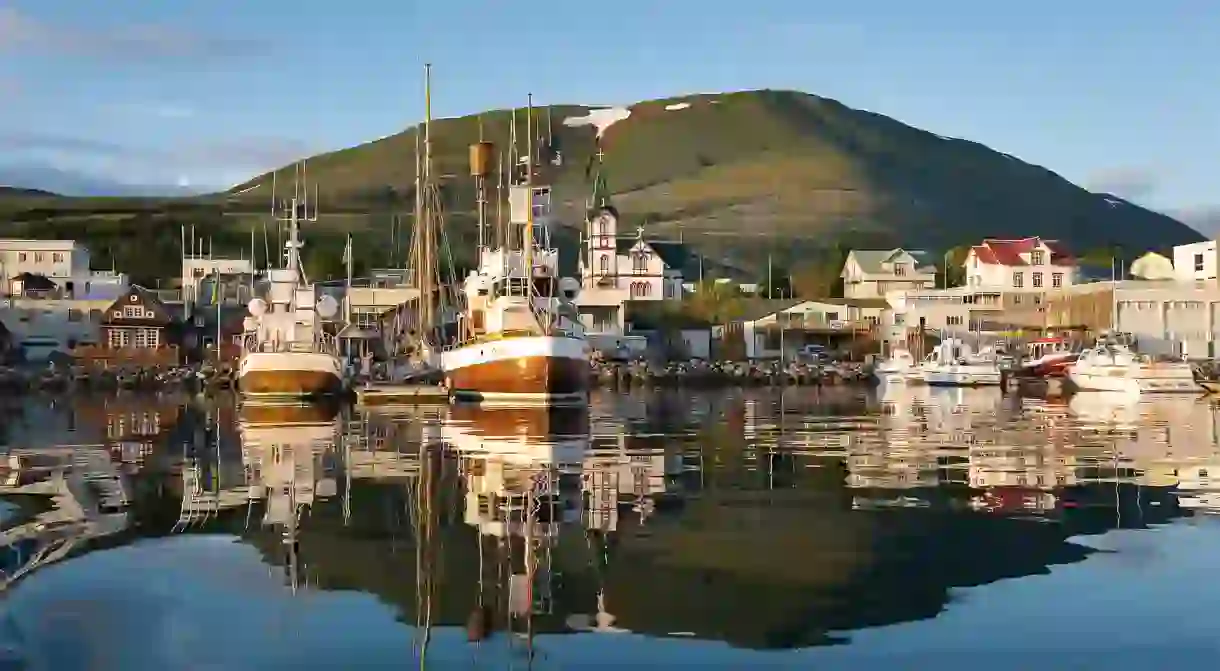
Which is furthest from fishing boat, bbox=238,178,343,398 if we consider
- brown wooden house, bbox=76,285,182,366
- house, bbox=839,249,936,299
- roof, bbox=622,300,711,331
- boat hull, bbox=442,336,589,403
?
house, bbox=839,249,936,299

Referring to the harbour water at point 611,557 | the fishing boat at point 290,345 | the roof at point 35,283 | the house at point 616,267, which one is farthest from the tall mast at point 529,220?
the roof at point 35,283

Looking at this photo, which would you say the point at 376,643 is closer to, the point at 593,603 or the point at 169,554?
the point at 593,603

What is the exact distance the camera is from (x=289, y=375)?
53875mm

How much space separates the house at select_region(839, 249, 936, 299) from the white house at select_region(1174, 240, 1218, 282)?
21.9 metres

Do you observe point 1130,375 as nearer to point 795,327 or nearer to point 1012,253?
point 795,327

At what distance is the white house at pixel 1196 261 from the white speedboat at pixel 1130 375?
31.5m

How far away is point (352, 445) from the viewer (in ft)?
98.3

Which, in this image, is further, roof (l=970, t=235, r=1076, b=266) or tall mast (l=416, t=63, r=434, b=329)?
roof (l=970, t=235, r=1076, b=266)

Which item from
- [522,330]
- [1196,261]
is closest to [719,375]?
[522,330]

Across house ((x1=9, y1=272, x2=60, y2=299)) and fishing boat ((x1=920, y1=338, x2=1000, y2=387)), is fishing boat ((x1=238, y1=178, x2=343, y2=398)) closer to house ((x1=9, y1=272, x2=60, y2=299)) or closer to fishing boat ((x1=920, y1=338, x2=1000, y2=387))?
fishing boat ((x1=920, y1=338, x2=1000, y2=387))

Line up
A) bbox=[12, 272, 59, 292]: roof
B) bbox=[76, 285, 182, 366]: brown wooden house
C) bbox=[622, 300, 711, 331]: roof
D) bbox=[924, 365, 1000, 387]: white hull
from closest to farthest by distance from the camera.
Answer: bbox=[924, 365, 1000, 387]: white hull
bbox=[76, 285, 182, 366]: brown wooden house
bbox=[622, 300, 711, 331]: roof
bbox=[12, 272, 59, 292]: roof

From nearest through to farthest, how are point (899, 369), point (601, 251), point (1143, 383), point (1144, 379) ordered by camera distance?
point (1143, 383), point (1144, 379), point (899, 369), point (601, 251)

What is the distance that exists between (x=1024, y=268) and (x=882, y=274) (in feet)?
61.6

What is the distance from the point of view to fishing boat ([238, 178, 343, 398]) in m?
53.8
